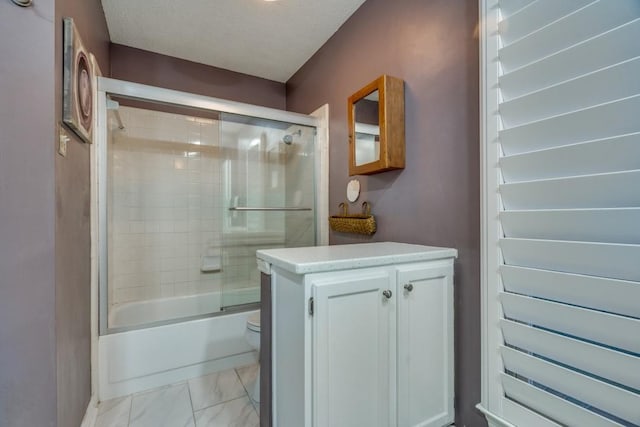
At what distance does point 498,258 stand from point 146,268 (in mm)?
2638

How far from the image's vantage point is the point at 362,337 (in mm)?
1031

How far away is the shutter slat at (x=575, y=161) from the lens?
2.46ft

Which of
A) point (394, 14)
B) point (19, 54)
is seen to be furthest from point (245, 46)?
point (19, 54)

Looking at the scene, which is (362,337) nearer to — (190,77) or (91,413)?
(91,413)

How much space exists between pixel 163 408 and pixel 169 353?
0.32 metres

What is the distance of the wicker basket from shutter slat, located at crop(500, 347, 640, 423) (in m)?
0.87

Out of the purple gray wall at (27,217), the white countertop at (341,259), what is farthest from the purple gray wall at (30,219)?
the white countertop at (341,259)

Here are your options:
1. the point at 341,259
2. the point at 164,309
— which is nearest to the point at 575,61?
the point at 341,259

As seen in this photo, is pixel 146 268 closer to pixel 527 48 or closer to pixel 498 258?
pixel 498 258

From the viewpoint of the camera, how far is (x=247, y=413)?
1.52 m

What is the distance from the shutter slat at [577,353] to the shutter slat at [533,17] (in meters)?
1.00

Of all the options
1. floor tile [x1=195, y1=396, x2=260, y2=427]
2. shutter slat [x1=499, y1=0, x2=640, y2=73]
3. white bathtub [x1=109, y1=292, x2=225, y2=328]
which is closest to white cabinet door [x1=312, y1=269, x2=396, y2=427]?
floor tile [x1=195, y1=396, x2=260, y2=427]

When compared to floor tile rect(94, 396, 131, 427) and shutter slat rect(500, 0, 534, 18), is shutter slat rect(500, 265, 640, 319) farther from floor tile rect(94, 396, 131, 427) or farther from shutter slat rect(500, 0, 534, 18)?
floor tile rect(94, 396, 131, 427)

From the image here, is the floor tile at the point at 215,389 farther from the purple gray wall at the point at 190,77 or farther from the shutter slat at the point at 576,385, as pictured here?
the purple gray wall at the point at 190,77
